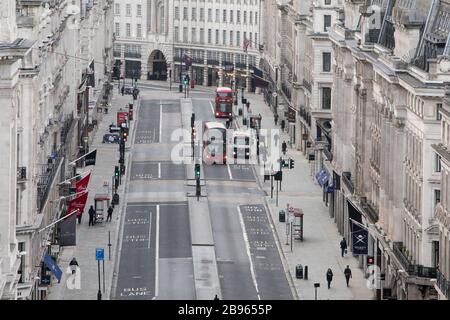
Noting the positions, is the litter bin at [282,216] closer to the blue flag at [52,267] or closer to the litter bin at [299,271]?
the litter bin at [299,271]

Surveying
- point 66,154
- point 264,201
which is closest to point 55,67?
point 66,154

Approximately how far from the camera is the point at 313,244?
419ft

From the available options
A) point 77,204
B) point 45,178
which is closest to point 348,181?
point 77,204

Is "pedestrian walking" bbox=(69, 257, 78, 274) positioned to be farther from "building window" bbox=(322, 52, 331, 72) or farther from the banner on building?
"building window" bbox=(322, 52, 331, 72)

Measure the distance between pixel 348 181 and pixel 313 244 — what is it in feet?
18.6

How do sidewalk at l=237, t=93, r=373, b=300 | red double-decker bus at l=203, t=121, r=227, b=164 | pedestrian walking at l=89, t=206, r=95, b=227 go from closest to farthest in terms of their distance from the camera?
1. sidewalk at l=237, t=93, r=373, b=300
2. pedestrian walking at l=89, t=206, r=95, b=227
3. red double-decker bus at l=203, t=121, r=227, b=164

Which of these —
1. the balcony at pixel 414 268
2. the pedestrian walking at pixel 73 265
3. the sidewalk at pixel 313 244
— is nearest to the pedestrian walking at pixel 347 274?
the sidewalk at pixel 313 244

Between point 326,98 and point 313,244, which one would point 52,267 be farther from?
point 326,98

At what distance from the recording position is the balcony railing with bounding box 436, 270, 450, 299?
84.9 meters

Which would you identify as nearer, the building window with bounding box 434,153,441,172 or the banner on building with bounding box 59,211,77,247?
the building window with bounding box 434,153,441,172

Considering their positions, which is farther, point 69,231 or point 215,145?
point 215,145

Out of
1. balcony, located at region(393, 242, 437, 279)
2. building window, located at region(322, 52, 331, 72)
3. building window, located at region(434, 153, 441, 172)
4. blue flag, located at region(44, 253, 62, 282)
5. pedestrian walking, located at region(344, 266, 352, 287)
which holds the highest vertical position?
building window, located at region(434, 153, 441, 172)

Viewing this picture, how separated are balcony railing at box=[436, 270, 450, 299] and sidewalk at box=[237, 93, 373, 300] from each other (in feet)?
56.8

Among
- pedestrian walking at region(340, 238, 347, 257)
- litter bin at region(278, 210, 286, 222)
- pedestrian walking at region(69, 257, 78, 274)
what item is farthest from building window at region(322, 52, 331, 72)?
pedestrian walking at region(69, 257, 78, 274)
